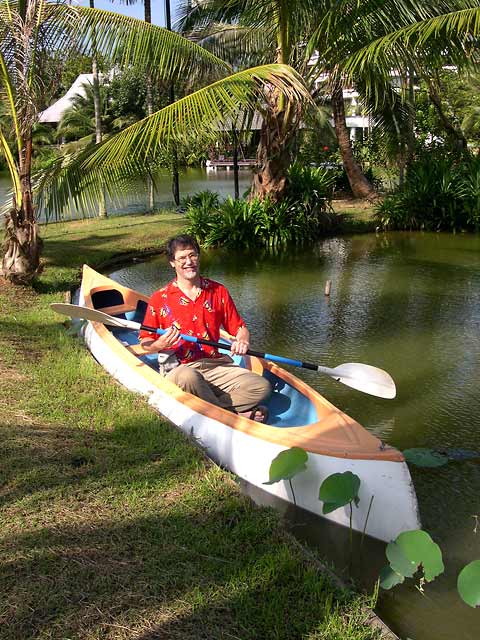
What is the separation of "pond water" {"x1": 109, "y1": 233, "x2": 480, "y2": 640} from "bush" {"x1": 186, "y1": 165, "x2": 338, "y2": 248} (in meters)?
0.54

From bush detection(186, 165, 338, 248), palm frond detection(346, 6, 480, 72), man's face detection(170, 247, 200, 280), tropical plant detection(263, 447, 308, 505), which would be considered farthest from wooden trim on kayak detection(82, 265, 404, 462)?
bush detection(186, 165, 338, 248)

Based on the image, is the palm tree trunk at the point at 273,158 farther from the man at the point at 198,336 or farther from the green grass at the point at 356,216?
the man at the point at 198,336

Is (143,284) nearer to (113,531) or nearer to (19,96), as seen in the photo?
(19,96)

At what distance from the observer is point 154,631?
9.41 feet

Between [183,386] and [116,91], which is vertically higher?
[116,91]

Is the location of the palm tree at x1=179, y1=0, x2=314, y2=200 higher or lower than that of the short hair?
higher

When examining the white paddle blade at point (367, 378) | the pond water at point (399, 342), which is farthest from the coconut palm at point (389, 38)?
the white paddle blade at point (367, 378)

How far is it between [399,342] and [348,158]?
1175 centimetres

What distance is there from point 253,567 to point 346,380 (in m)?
2.29

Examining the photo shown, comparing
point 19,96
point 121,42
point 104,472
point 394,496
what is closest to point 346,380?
point 394,496

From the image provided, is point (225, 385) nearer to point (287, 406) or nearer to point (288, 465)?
point (287, 406)

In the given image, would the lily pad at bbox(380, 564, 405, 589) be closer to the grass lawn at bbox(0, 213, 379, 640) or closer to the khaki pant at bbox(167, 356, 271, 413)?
the grass lawn at bbox(0, 213, 379, 640)

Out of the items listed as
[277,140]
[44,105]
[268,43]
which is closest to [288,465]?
[44,105]

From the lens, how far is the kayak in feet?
13.0
